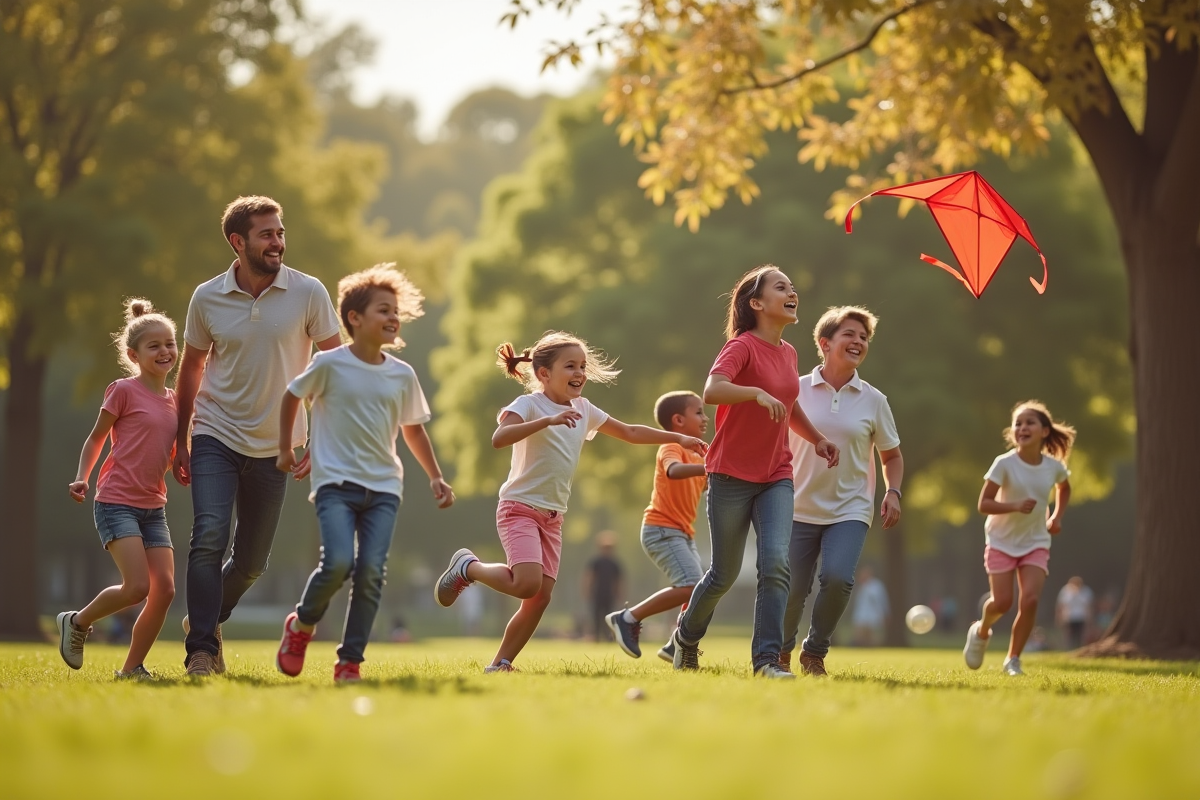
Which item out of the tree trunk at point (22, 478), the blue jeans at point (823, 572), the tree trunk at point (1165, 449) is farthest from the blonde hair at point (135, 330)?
the tree trunk at point (22, 478)

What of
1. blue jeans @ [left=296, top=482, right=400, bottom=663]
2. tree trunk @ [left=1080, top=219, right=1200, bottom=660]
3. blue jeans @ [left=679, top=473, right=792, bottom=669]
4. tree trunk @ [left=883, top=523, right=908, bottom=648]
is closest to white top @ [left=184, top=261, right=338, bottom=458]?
blue jeans @ [left=296, top=482, right=400, bottom=663]

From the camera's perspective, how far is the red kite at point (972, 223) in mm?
10914

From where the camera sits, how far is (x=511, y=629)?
8.39 meters

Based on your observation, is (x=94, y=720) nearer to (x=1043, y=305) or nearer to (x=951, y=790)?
(x=951, y=790)

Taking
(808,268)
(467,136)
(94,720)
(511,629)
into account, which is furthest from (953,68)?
(467,136)

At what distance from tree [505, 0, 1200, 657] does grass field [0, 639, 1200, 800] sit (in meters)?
7.37

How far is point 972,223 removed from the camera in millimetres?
11133

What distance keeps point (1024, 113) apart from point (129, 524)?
10434 millimetres

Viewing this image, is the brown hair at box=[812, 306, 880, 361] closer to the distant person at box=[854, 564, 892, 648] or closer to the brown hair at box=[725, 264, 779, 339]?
the brown hair at box=[725, 264, 779, 339]

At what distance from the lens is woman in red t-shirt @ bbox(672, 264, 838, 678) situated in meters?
7.86

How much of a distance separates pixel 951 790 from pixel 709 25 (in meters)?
12.2

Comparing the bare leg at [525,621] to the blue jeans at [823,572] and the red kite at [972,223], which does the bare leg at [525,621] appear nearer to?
the blue jeans at [823,572]

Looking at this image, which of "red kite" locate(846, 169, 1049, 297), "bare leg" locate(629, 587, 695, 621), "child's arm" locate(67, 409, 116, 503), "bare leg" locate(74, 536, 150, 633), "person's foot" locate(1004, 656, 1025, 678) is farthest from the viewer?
"red kite" locate(846, 169, 1049, 297)

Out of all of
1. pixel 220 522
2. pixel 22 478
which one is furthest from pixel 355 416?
pixel 22 478
